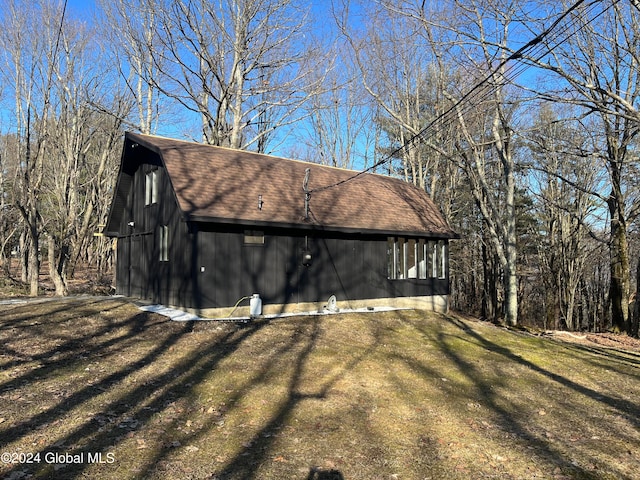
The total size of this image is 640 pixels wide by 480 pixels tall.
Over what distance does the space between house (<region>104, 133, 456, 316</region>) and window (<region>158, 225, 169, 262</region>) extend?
0.03 m

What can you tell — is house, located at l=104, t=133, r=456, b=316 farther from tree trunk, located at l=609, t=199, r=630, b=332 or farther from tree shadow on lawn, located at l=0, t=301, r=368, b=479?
tree trunk, located at l=609, t=199, r=630, b=332

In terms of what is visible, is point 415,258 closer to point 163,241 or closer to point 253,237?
point 253,237

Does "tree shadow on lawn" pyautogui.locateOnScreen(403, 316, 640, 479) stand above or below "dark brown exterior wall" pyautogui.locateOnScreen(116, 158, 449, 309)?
below

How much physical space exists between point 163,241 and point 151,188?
2.21 metres

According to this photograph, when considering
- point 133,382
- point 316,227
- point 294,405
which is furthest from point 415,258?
point 133,382

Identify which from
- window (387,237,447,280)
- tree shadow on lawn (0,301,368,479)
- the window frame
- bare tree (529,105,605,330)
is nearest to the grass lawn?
tree shadow on lawn (0,301,368,479)

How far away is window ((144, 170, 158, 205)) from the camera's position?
14.2 m

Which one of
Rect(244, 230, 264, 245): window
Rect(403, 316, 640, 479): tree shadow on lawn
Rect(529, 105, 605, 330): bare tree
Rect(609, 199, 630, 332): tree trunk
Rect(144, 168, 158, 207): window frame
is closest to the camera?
Rect(403, 316, 640, 479): tree shadow on lawn

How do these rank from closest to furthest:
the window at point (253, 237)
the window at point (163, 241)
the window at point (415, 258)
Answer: the window at point (253, 237) < the window at point (163, 241) < the window at point (415, 258)

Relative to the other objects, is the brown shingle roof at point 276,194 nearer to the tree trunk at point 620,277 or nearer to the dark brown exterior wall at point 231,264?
the dark brown exterior wall at point 231,264

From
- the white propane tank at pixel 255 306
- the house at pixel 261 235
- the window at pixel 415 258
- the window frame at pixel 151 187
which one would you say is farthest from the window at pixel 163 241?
the window at pixel 415 258

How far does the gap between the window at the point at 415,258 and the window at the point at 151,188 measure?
8345 millimetres

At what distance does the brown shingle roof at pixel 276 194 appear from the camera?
12.3m

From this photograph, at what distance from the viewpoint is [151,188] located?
14.6m
